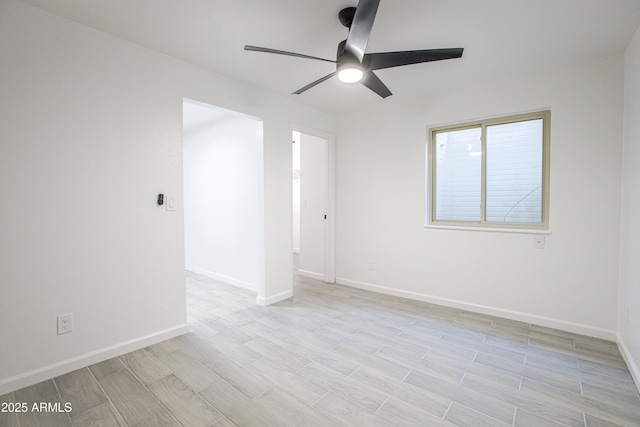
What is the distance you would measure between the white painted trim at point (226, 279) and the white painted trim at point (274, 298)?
1.74ft

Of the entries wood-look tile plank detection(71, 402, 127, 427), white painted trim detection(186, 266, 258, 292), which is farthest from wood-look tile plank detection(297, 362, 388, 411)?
white painted trim detection(186, 266, 258, 292)

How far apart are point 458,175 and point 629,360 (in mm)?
2172

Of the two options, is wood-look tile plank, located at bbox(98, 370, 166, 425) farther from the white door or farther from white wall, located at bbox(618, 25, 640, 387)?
white wall, located at bbox(618, 25, 640, 387)

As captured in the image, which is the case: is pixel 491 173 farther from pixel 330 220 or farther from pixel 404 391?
pixel 404 391

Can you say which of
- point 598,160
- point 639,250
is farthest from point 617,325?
point 598,160

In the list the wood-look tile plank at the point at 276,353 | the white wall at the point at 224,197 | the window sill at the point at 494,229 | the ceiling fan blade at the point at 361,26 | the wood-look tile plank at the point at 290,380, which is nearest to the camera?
the ceiling fan blade at the point at 361,26

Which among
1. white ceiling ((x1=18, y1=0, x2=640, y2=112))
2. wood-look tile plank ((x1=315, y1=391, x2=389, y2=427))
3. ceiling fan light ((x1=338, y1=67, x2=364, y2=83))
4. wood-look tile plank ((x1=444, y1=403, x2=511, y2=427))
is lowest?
wood-look tile plank ((x1=444, y1=403, x2=511, y2=427))

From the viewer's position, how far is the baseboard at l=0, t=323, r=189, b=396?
1.93 m

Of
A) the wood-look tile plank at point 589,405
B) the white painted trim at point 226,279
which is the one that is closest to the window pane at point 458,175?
the wood-look tile plank at point 589,405

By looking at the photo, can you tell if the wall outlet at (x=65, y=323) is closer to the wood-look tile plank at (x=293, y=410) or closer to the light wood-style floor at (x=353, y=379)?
the light wood-style floor at (x=353, y=379)

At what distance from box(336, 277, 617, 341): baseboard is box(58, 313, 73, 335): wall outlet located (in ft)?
10.5

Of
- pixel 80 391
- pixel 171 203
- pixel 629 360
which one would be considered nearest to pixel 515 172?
pixel 629 360

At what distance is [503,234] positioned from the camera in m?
3.15

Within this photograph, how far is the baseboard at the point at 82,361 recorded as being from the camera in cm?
193
